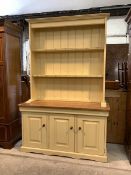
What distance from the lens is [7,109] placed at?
3340 millimetres

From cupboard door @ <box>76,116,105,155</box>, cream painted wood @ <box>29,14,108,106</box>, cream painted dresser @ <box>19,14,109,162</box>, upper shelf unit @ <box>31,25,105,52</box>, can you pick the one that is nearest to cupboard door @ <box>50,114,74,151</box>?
cream painted dresser @ <box>19,14,109,162</box>

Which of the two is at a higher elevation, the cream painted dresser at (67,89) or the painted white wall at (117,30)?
the painted white wall at (117,30)

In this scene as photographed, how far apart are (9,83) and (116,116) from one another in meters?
1.97

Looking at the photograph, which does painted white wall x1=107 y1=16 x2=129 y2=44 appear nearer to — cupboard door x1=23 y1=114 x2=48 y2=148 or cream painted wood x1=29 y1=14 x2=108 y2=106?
cream painted wood x1=29 y1=14 x2=108 y2=106

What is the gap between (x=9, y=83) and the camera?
133 inches

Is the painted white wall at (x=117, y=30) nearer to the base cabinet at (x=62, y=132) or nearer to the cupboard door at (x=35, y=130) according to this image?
the base cabinet at (x=62, y=132)

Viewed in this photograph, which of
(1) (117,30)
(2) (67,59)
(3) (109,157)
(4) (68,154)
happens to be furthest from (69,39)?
(1) (117,30)

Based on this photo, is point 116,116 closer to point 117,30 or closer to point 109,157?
point 109,157

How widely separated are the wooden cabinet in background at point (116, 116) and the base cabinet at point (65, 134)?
75cm

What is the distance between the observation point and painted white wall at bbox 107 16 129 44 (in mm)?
5164

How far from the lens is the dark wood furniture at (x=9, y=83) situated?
10.6 ft

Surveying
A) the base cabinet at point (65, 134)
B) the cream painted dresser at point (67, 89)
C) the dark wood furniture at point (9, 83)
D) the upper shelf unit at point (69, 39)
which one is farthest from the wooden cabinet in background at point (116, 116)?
the dark wood furniture at point (9, 83)

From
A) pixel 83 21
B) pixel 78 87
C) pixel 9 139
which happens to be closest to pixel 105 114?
pixel 78 87

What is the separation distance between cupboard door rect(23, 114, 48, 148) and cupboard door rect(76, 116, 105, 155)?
543 mm
